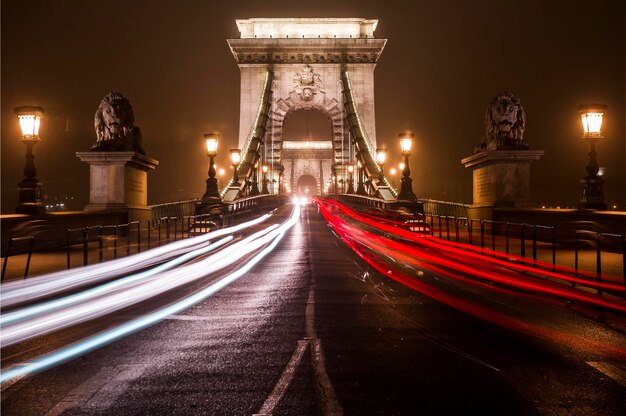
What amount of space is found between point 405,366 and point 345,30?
2534 inches

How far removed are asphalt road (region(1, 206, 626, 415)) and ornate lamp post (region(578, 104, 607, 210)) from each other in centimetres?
880

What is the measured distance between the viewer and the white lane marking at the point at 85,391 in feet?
13.8

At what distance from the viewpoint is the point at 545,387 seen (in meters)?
4.61

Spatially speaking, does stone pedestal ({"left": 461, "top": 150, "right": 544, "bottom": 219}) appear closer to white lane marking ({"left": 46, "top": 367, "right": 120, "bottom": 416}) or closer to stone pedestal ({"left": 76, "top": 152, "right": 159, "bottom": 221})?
stone pedestal ({"left": 76, "top": 152, "right": 159, "bottom": 221})

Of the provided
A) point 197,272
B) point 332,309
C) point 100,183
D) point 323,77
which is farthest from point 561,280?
point 323,77

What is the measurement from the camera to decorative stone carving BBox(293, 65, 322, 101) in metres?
64.6

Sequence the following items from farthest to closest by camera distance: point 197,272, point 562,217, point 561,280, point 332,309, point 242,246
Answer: point 242,246
point 562,217
point 197,272
point 561,280
point 332,309

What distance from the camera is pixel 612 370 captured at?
5.10m

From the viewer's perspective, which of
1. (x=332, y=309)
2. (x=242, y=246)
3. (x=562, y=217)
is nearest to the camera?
(x=332, y=309)

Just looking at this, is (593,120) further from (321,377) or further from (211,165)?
(211,165)

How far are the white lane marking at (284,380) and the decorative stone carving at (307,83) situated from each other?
60.7 metres

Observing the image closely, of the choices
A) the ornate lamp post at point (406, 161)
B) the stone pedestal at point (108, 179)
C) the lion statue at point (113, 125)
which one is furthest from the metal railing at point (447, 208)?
the lion statue at point (113, 125)

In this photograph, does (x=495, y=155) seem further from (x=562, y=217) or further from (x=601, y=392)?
(x=601, y=392)

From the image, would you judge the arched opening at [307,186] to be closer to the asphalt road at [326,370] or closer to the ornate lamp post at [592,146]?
the ornate lamp post at [592,146]
